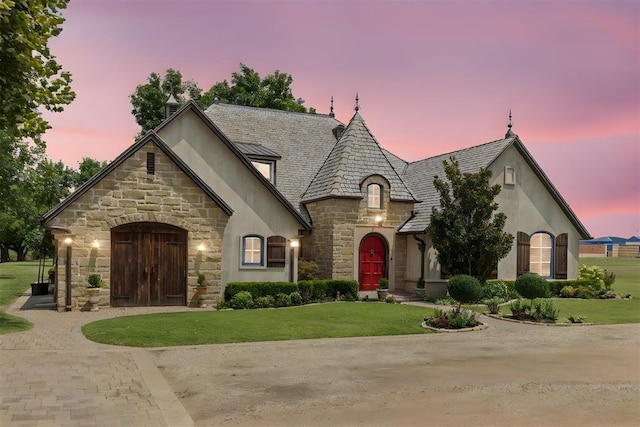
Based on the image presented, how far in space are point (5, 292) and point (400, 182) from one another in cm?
1984

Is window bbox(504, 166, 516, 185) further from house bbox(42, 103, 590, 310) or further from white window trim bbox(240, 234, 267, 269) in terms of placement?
white window trim bbox(240, 234, 267, 269)

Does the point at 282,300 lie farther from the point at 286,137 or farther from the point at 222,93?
the point at 222,93

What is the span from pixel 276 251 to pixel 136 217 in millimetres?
5969

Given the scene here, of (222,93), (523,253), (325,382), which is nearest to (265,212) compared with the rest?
(523,253)

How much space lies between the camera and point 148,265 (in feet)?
64.9

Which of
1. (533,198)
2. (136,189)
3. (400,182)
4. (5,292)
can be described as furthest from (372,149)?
(5,292)

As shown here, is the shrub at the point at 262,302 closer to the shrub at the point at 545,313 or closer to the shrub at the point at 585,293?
the shrub at the point at 545,313

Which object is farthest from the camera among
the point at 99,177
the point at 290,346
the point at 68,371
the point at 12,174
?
the point at 12,174

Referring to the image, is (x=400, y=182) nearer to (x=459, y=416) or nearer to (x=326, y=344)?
(x=326, y=344)

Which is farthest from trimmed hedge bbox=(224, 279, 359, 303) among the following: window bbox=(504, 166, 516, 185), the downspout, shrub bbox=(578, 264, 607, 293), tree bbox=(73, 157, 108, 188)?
tree bbox=(73, 157, 108, 188)

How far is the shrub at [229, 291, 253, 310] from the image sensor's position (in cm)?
2011

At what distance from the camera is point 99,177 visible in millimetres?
18891

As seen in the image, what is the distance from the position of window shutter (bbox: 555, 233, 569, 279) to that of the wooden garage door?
18673 mm

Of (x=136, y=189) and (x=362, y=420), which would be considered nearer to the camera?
(x=362, y=420)
